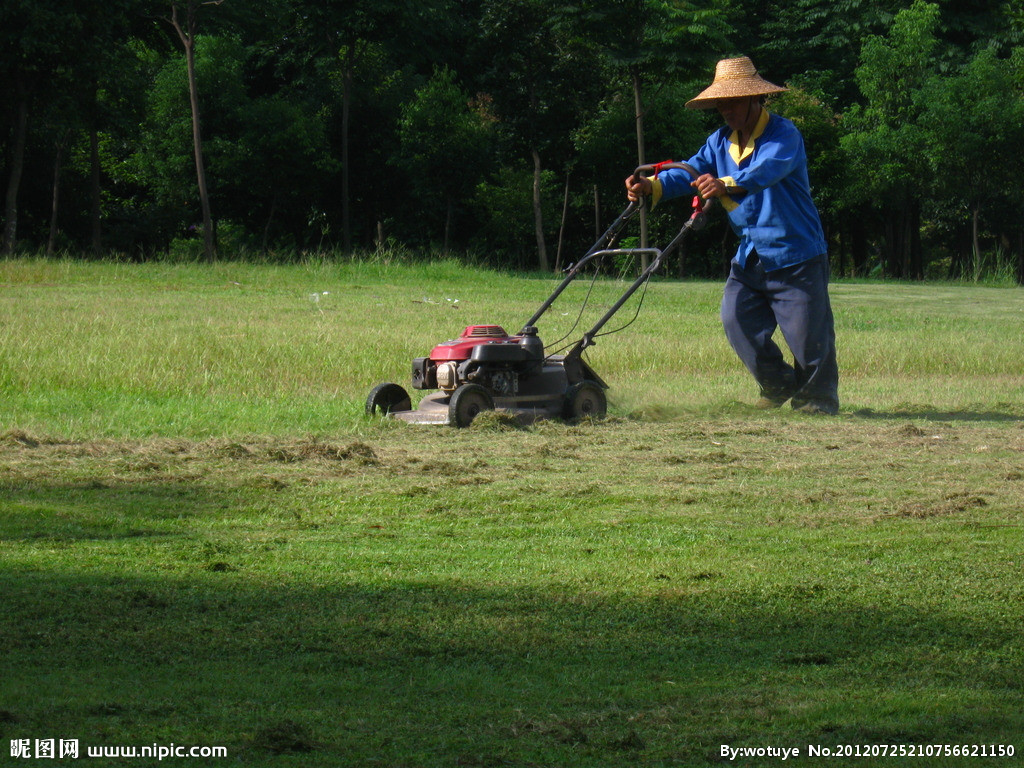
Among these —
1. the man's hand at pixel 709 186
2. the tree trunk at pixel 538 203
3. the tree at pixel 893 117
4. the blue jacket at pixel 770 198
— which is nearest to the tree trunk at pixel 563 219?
the tree trunk at pixel 538 203

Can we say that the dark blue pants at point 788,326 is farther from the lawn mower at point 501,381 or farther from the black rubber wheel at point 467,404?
the black rubber wheel at point 467,404

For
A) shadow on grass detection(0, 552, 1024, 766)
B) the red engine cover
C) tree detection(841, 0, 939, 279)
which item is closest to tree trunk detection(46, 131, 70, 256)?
tree detection(841, 0, 939, 279)

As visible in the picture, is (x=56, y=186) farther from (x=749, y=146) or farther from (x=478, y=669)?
(x=478, y=669)

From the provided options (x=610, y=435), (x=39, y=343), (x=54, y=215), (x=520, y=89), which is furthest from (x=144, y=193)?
(x=610, y=435)

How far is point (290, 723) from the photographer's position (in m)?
2.92

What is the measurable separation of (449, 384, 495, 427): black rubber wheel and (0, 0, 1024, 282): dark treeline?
2586cm

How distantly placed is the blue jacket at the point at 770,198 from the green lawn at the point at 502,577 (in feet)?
4.50

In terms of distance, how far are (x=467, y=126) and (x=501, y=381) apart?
3071cm

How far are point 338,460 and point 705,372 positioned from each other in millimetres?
7281

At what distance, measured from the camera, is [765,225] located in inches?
381

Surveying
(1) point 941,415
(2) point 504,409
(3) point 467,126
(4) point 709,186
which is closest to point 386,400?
(2) point 504,409

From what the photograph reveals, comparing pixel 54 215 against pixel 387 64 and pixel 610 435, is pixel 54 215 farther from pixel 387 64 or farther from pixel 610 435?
pixel 610 435

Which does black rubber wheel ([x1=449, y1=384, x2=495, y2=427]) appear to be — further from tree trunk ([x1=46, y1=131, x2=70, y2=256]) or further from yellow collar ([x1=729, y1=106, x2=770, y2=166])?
tree trunk ([x1=46, y1=131, x2=70, y2=256])

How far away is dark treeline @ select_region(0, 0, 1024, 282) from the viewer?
37.0 m
